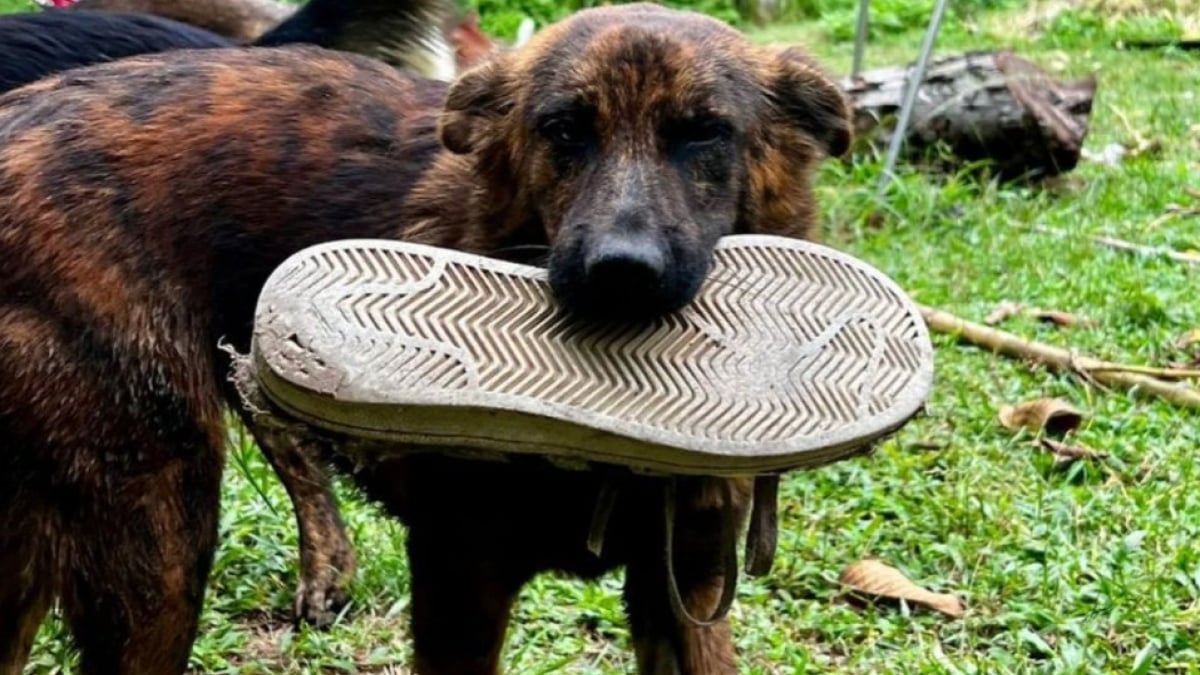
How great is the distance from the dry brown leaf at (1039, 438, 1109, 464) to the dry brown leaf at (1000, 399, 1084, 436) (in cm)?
10

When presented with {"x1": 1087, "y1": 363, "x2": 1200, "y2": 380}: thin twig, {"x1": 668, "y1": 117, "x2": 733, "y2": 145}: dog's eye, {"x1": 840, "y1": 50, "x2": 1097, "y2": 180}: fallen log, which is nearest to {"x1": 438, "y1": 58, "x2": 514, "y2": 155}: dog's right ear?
{"x1": 668, "y1": 117, "x2": 733, "y2": 145}: dog's eye

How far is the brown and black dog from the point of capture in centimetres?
315

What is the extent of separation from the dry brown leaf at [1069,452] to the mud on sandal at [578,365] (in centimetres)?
238

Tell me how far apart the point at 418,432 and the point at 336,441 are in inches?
8.8

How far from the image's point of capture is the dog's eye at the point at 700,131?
124 inches

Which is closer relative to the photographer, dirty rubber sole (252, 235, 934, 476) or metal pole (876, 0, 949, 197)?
dirty rubber sole (252, 235, 934, 476)

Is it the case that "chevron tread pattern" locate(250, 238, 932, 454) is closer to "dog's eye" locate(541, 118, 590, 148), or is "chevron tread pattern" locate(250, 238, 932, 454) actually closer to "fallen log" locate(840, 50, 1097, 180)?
"dog's eye" locate(541, 118, 590, 148)

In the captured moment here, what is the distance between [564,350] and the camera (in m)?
2.75

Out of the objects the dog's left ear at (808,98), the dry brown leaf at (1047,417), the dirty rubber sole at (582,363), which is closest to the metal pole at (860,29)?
the dry brown leaf at (1047,417)

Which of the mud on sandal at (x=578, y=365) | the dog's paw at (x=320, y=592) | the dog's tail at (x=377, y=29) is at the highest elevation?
the mud on sandal at (x=578, y=365)

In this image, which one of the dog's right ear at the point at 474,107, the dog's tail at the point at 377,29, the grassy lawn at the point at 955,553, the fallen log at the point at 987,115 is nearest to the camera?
the dog's right ear at the point at 474,107

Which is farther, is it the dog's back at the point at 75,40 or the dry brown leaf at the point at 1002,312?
the dry brown leaf at the point at 1002,312

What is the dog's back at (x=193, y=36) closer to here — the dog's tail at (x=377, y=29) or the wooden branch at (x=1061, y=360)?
the dog's tail at (x=377, y=29)

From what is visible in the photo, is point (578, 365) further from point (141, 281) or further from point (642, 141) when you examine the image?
point (141, 281)
